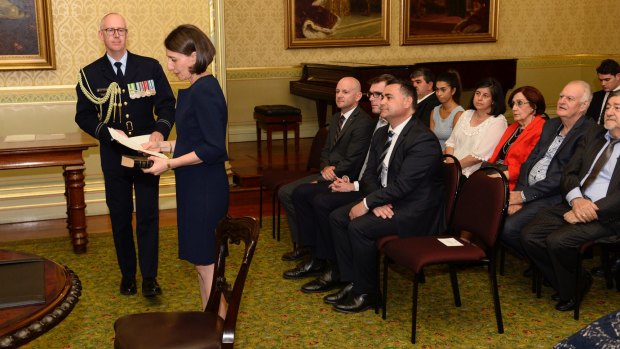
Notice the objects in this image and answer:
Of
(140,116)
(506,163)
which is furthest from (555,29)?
(140,116)

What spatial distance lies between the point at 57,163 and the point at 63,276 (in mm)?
3073

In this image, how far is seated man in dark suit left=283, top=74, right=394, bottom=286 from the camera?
5.04 m

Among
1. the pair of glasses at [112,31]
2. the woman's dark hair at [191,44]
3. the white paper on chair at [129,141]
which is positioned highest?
the pair of glasses at [112,31]

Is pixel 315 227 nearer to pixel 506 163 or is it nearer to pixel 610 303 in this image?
pixel 506 163

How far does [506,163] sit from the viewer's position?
212 inches

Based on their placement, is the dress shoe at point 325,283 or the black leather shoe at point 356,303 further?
the dress shoe at point 325,283

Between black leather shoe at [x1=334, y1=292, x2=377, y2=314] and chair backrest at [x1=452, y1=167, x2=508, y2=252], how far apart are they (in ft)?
2.22

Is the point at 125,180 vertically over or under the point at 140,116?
under

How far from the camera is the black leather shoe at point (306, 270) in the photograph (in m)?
5.21

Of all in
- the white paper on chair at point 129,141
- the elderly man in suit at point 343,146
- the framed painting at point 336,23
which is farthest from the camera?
the framed painting at point 336,23

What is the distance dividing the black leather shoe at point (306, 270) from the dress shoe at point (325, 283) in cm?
22

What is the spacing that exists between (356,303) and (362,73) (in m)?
4.35

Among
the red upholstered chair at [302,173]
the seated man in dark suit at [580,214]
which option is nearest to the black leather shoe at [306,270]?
the red upholstered chair at [302,173]

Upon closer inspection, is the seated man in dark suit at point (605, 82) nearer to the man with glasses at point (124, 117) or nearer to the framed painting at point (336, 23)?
the man with glasses at point (124, 117)
